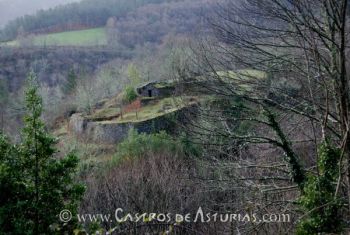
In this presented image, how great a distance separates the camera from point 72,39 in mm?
73625

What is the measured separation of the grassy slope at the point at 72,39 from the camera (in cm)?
7107

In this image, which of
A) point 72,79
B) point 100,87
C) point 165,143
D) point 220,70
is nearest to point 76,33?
point 72,79

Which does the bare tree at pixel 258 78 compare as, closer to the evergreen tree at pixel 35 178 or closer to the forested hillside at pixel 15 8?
the evergreen tree at pixel 35 178

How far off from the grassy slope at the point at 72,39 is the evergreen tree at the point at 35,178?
67.5 metres

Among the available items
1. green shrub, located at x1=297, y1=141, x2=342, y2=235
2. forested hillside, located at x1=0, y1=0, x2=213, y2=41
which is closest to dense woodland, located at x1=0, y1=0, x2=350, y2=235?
green shrub, located at x1=297, y1=141, x2=342, y2=235

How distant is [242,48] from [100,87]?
123ft

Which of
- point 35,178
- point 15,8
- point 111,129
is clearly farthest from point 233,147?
point 15,8

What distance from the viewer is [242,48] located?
7.54m

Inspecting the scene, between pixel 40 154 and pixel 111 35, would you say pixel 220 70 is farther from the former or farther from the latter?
pixel 111 35

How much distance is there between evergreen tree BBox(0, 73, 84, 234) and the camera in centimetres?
534

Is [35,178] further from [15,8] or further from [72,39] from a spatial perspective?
[15,8]

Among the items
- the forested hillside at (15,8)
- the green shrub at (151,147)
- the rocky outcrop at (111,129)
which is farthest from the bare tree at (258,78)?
the forested hillside at (15,8)

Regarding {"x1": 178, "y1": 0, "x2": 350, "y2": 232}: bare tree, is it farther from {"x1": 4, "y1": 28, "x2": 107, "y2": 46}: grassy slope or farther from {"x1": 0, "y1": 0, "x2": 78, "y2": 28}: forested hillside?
{"x1": 0, "y1": 0, "x2": 78, "y2": 28}: forested hillside

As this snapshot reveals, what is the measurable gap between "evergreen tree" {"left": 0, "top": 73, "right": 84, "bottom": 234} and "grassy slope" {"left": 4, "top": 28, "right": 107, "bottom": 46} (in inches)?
2656
